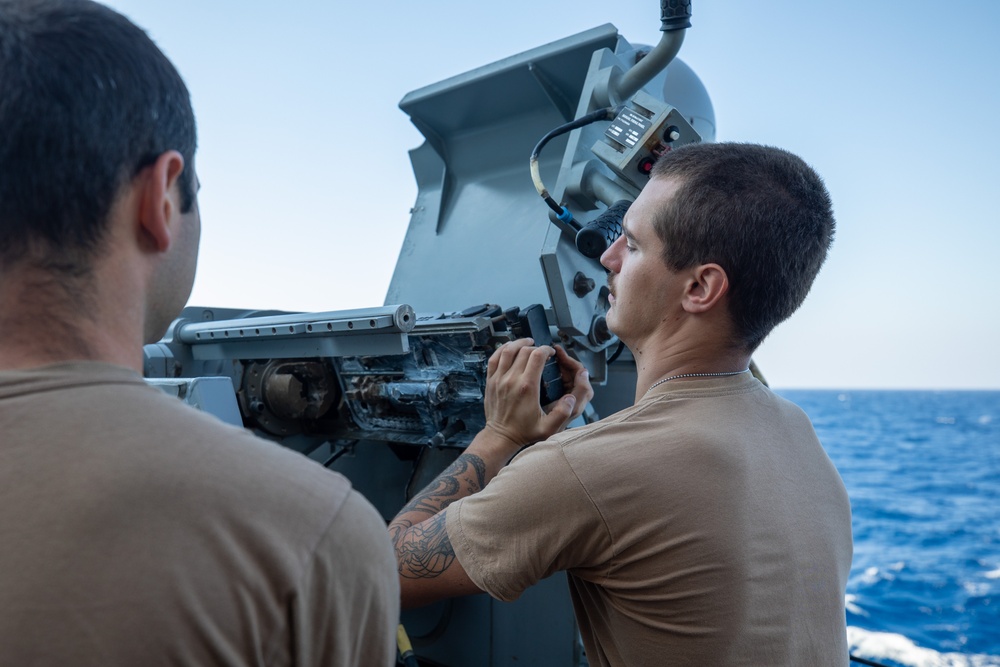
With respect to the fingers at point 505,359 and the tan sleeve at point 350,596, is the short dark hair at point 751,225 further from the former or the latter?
the tan sleeve at point 350,596

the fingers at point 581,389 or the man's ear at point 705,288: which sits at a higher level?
the man's ear at point 705,288

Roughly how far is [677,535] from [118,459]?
Answer: 81cm

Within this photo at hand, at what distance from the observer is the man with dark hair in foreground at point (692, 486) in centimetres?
113

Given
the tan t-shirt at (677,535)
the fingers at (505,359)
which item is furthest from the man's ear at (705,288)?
the fingers at (505,359)

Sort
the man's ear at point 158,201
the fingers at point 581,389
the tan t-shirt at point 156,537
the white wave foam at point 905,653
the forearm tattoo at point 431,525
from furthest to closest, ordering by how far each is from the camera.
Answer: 1. the white wave foam at point 905,653
2. the fingers at point 581,389
3. the forearm tattoo at point 431,525
4. the man's ear at point 158,201
5. the tan t-shirt at point 156,537

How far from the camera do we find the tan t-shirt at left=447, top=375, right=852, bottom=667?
1.12 metres

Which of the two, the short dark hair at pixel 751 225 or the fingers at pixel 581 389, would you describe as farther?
the fingers at pixel 581 389

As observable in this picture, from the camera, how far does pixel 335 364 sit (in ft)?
8.14

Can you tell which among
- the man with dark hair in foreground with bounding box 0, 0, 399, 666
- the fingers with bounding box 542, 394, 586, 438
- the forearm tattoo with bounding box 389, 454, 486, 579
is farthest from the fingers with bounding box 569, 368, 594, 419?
the man with dark hair in foreground with bounding box 0, 0, 399, 666

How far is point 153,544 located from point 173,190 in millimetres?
377

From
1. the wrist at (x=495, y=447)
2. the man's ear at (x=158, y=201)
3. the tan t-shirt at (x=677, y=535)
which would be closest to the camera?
the man's ear at (x=158, y=201)

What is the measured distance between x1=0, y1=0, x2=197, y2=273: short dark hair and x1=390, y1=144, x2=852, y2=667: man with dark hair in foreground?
29.6 inches

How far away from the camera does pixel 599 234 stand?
208cm

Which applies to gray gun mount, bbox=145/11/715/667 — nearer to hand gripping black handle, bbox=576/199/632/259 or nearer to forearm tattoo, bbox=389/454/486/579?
hand gripping black handle, bbox=576/199/632/259
